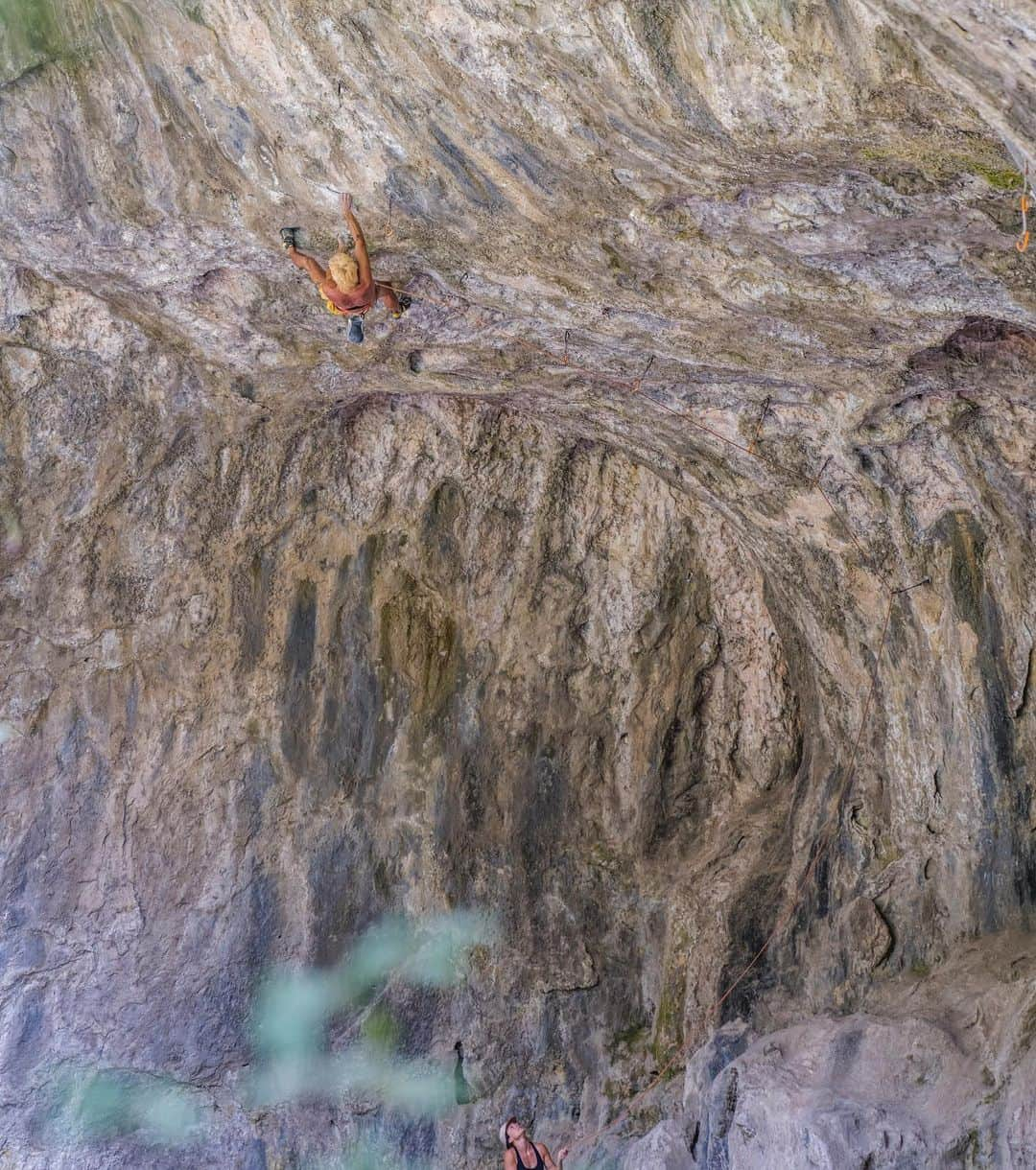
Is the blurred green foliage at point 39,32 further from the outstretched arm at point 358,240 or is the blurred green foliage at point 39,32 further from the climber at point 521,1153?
the climber at point 521,1153

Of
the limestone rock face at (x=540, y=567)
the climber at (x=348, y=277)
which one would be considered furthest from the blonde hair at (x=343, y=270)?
the limestone rock face at (x=540, y=567)

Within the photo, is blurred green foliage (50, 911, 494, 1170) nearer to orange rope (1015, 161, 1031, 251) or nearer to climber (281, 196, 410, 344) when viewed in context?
climber (281, 196, 410, 344)

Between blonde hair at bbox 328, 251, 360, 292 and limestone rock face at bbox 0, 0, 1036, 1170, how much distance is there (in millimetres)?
277

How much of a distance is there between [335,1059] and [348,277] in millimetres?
6321

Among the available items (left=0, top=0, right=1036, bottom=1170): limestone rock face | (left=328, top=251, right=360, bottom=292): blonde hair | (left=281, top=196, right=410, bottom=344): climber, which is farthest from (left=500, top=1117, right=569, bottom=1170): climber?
(left=328, top=251, right=360, bottom=292): blonde hair

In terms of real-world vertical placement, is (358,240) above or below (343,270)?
above

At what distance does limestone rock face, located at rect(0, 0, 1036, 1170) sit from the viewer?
5672 millimetres

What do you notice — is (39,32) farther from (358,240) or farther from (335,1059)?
(335,1059)

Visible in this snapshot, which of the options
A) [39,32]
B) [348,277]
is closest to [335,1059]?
[348,277]

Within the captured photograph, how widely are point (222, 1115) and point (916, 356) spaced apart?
7.78 meters

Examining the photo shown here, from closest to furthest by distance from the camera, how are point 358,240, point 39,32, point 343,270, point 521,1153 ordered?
point 39,32
point 358,240
point 343,270
point 521,1153

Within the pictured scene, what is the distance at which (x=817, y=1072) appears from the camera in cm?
727

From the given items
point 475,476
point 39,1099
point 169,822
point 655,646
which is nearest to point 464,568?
point 475,476

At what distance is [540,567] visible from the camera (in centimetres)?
980
